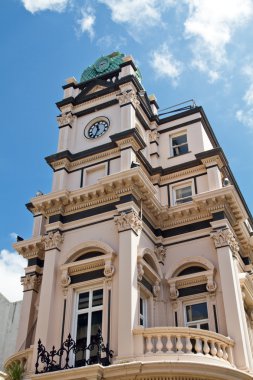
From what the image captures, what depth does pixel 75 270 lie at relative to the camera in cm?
1986

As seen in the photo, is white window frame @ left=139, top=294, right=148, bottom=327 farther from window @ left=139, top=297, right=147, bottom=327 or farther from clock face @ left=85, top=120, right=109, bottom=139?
clock face @ left=85, top=120, right=109, bottom=139

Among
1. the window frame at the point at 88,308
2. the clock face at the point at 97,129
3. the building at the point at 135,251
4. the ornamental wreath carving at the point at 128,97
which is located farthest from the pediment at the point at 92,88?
the window frame at the point at 88,308

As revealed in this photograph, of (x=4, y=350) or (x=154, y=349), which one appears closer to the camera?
(x=154, y=349)

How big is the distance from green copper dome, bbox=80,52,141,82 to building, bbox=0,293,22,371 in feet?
57.0

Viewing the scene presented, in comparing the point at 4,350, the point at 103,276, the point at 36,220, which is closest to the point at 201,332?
the point at 103,276

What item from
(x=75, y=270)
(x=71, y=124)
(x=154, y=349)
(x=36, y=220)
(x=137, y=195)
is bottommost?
(x=154, y=349)

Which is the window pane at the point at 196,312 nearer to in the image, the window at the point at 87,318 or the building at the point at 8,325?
the window at the point at 87,318

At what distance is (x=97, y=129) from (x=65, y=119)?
6.48 ft

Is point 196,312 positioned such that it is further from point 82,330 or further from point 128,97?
point 128,97

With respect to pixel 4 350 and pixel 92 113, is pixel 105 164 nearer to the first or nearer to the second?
pixel 92 113

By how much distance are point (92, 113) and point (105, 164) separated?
3.73 meters

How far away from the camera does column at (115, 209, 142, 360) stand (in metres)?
16.8

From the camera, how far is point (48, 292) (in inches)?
765

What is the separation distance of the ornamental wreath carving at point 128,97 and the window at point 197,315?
1001cm
